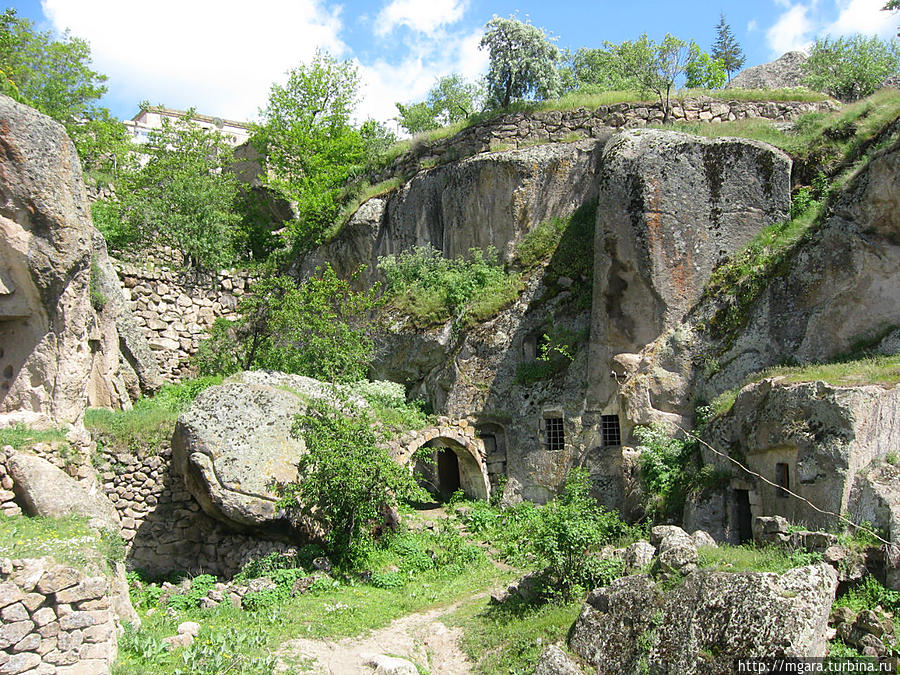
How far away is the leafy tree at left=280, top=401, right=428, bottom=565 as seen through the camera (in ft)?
43.4

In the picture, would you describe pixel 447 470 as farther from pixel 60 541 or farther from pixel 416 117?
pixel 416 117

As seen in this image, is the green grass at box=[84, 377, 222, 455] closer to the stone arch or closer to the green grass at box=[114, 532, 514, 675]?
the green grass at box=[114, 532, 514, 675]

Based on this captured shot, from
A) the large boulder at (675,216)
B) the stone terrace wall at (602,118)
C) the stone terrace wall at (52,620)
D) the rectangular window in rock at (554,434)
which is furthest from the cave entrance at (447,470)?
the stone terrace wall at (52,620)

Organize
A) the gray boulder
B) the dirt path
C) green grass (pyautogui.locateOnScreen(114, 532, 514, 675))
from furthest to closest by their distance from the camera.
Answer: the gray boulder, the dirt path, green grass (pyautogui.locateOnScreen(114, 532, 514, 675))

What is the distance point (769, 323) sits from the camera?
1436cm

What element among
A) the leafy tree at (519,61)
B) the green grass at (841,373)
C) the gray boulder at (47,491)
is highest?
the leafy tree at (519,61)

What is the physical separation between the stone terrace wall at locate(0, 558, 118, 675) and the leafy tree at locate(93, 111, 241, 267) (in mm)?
14893

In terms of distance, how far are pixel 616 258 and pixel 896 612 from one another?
9.92 m

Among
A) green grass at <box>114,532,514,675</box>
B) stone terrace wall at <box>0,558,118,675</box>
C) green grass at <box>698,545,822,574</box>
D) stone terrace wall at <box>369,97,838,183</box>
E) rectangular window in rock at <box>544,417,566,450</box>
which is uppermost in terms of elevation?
stone terrace wall at <box>369,97,838,183</box>

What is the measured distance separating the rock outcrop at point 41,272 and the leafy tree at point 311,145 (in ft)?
37.6

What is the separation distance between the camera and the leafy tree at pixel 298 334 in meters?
18.3

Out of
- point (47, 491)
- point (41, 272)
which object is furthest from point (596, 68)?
point (47, 491)

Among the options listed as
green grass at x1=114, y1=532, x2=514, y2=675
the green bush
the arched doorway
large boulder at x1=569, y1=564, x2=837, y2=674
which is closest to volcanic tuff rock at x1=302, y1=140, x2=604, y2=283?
the green bush

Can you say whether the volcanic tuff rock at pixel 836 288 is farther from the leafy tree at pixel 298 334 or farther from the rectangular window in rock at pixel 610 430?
the leafy tree at pixel 298 334
